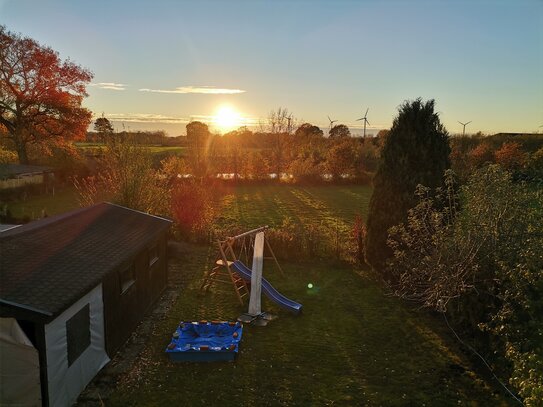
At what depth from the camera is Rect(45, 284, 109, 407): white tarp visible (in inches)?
281

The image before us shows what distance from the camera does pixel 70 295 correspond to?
7.41 m

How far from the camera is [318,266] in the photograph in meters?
17.2

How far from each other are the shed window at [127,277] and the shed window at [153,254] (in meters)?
1.51

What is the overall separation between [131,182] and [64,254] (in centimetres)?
894

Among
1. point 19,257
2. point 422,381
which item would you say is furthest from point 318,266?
point 19,257

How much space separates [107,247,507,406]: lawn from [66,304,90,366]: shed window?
1.11 m

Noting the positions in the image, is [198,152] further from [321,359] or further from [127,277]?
[321,359]

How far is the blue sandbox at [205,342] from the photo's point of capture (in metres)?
9.64

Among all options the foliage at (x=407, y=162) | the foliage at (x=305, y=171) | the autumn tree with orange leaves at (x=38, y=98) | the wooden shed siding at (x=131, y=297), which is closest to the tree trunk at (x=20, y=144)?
the autumn tree with orange leaves at (x=38, y=98)

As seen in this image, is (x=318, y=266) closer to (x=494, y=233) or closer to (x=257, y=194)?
(x=494, y=233)

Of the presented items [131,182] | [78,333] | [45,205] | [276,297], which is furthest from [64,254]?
[45,205]

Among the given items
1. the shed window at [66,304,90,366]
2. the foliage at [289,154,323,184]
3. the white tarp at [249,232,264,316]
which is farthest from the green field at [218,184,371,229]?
the shed window at [66,304,90,366]

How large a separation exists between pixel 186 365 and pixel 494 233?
23.6ft

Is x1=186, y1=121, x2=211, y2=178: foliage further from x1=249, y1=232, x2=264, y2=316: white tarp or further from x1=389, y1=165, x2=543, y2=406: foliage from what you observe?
x1=389, y1=165, x2=543, y2=406: foliage
